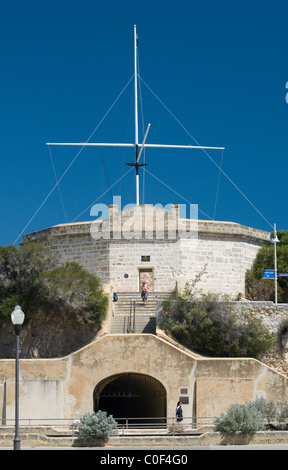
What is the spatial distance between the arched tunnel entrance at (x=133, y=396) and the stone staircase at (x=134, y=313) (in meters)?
1.84

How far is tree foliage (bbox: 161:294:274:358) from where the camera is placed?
2778 cm

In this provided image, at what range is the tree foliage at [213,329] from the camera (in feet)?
91.1

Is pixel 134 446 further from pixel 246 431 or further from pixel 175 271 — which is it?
pixel 175 271

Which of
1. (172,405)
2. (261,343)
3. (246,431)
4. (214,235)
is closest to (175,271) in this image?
(214,235)

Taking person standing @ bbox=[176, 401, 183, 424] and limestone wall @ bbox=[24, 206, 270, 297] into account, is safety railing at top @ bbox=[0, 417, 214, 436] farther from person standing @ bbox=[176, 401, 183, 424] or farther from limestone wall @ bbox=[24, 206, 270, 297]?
limestone wall @ bbox=[24, 206, 270, 297]

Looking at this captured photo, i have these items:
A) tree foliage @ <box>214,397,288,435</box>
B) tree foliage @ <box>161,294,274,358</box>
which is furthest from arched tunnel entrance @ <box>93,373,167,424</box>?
tree foliage @ <box>214,397,288,435</box>

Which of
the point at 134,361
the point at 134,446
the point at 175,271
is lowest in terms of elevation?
the point at 134,446

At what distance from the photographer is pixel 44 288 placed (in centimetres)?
2912

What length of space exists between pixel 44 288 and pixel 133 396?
5590mm

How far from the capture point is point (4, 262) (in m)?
29.7

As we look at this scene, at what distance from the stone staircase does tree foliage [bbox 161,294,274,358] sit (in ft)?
3.16

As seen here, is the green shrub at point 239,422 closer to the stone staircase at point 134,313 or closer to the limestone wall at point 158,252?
the stone staircase at point 134,313

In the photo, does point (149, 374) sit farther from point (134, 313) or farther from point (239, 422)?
point (239, 422)
